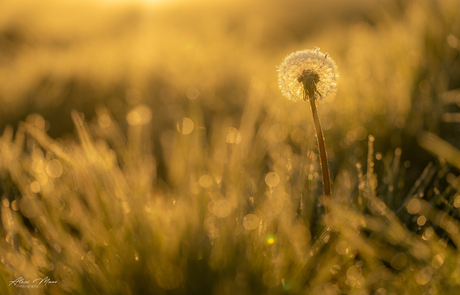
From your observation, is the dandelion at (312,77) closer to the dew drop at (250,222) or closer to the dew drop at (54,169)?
the dew drop at (250,222)

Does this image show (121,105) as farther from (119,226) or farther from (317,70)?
(317,70)

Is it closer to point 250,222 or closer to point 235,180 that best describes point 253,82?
point 235,180

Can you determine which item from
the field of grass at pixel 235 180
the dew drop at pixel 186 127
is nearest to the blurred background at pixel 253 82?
the field of grass at pixel 235 180

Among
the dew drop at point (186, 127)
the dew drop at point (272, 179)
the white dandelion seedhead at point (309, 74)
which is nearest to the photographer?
the white dandelion seedhead at point (309, 74)

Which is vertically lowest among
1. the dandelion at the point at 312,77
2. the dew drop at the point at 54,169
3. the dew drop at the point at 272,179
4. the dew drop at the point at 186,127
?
the dew drop at the point at 54,169

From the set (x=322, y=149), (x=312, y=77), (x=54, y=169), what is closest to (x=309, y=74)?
(x=312, y=77)

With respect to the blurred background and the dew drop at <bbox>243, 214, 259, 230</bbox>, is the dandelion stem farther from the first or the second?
the blurred background

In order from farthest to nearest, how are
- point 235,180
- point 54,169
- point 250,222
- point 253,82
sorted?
point 253,82 → point 54,169 → point 235,180 → point 250,222

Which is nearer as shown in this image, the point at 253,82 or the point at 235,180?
the point at 235,180
